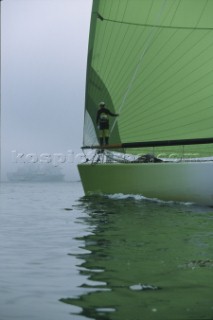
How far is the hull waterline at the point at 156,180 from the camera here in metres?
13.7

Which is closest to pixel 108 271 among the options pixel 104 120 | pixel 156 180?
pixel 156 180

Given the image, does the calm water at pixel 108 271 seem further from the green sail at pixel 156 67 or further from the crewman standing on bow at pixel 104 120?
the crewman standing on bow at pixel 104 120

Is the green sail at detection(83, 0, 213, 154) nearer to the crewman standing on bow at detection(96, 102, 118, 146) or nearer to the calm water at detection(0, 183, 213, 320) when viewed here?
the crewman standing on bow at detection(96, 102, 118, 146)

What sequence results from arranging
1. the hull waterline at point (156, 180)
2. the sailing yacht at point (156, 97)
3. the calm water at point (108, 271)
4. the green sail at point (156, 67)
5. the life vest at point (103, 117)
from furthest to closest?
the life vest at point (103, 117) → the green sail at point (156, 67) → the sailing yacht at point (156, 97) → the hull waterline at point (156, 180) → the calm water at point (108, 271)

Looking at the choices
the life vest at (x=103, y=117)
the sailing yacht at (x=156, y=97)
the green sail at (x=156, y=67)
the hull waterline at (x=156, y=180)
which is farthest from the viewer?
the life vest at (x=103, y=117)

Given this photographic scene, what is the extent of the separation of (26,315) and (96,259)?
2204 mm

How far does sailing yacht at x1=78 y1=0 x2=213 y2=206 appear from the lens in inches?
571

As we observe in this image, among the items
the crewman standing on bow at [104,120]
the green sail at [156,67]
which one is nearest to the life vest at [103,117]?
the crewman standing on bow at [104,120]

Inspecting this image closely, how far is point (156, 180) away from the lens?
14.7 m

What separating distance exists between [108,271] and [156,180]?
31.6 ft

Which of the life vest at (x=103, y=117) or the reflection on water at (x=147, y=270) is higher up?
the life vest at (x=103, y=117)

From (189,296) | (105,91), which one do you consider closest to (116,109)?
(105,91)

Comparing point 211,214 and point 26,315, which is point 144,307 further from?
point 211,214

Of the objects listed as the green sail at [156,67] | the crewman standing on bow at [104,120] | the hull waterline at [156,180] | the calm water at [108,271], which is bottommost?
the calm water at [108,271]
